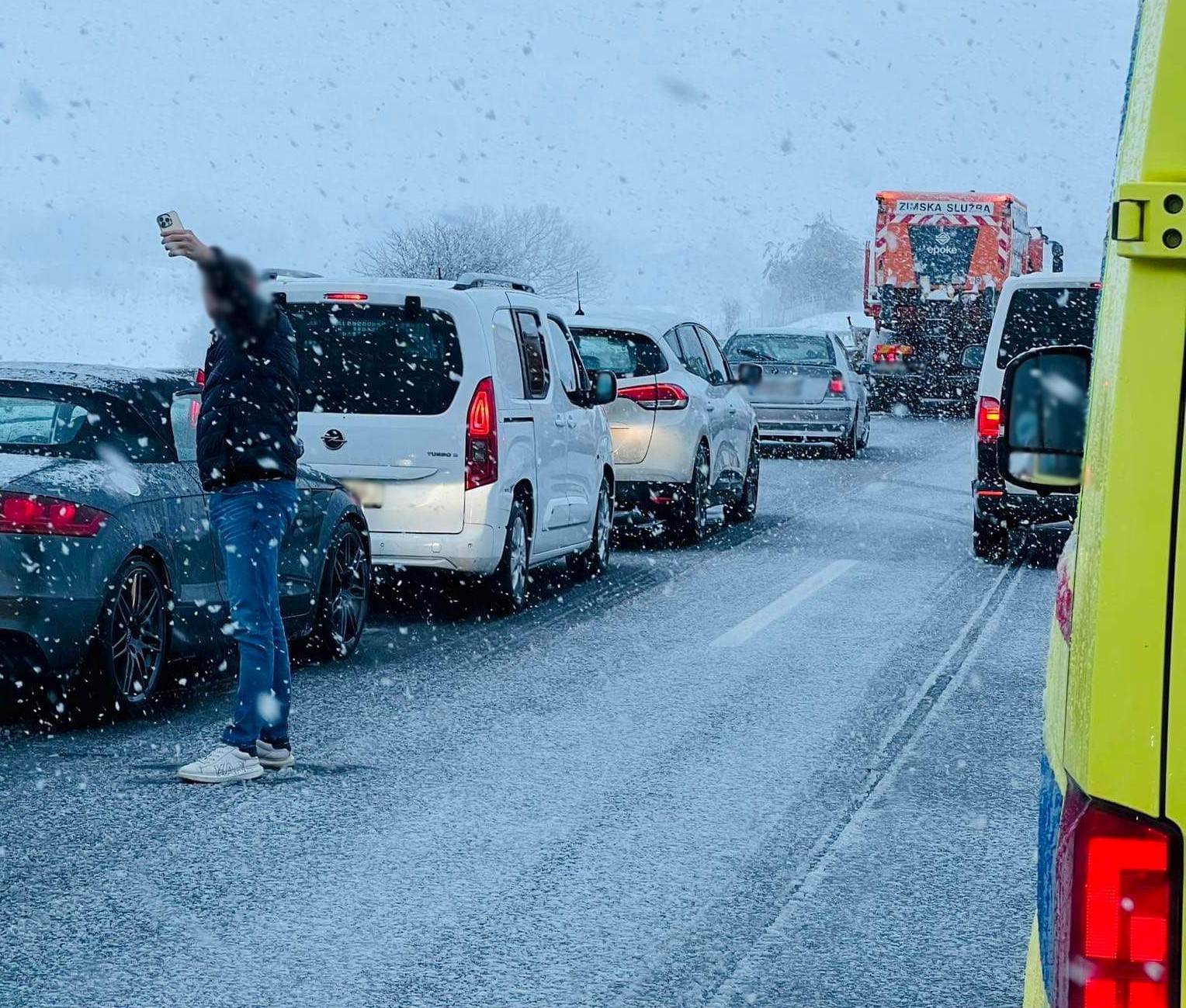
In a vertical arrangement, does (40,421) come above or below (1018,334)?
below

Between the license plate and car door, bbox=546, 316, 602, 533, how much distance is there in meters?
1.83

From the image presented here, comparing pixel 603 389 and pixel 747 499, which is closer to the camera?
pixel 603 389

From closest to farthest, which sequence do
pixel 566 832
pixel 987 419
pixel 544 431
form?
pixel 566 832 → pixel 544 431 → pixel 987 419

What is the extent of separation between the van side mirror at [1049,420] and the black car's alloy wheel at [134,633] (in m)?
5.15

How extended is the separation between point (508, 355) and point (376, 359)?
2.85 ft

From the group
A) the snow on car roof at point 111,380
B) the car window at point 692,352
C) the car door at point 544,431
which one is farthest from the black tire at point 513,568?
the car window at point 692,352

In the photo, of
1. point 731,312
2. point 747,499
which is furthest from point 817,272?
point 747,499

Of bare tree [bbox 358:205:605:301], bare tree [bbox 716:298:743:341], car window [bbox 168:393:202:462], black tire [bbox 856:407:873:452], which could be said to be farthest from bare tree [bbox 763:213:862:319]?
car window [bbox 168:393:202:462]

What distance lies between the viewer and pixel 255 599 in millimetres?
6832

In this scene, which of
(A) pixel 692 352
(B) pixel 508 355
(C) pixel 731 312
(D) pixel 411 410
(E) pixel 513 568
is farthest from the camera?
(C) pixel 731 312

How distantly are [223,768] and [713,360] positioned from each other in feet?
34.7

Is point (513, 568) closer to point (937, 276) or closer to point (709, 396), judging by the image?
point (709, 396)

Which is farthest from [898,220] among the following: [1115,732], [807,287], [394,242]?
[807,287]

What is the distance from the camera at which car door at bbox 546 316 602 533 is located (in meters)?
11.9
